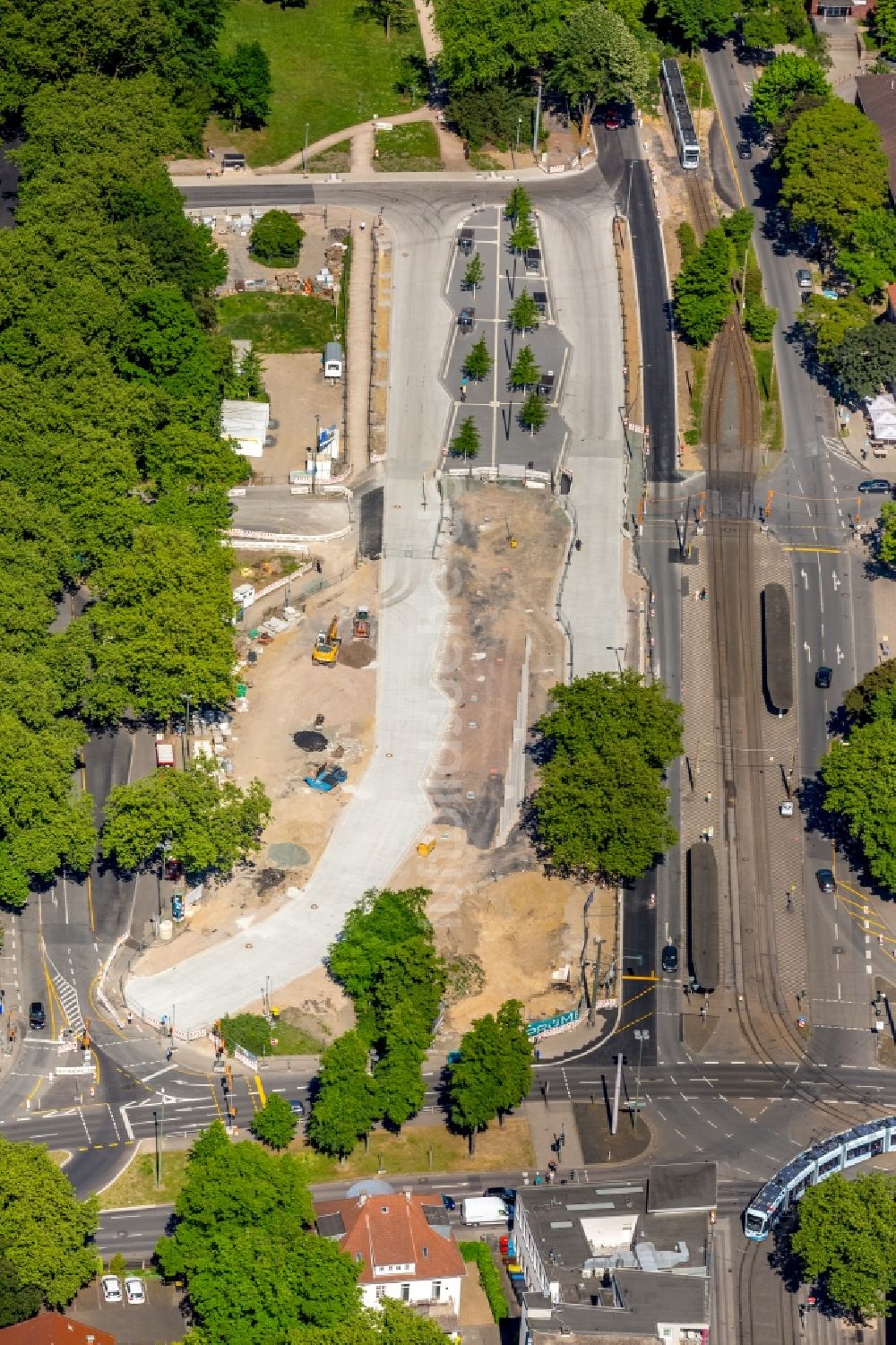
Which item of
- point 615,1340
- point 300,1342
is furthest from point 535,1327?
point 300,1342

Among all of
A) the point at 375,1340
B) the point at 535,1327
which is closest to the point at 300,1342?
the point at 375,1340

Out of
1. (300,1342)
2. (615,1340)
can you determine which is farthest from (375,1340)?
(615,1340)

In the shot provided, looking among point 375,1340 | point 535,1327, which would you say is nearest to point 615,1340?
point 535,1327

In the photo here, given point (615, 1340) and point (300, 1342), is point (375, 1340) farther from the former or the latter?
point (615, 1340)

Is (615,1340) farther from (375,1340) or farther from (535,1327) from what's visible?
(375,1340)

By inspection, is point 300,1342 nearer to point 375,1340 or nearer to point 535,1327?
point 375,1340

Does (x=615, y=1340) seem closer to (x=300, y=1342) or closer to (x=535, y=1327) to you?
(x=535, y=1327)
